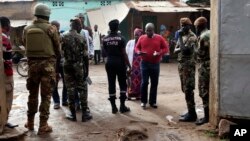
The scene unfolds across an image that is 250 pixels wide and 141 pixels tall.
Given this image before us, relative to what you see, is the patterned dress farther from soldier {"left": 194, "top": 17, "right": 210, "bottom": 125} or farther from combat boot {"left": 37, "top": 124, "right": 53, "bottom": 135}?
combat boot {"left": 37, "top": 124, "right": 53, "bottom": 135}

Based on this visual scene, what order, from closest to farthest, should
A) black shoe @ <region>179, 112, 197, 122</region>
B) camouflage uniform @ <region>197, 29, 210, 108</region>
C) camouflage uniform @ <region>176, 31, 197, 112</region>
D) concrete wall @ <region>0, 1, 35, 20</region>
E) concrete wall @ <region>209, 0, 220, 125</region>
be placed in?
concrete wall @ <region>209, 0, 220, 125</region> < camouflage uniform @ <region>197, 29, 210, 108</region> < camouflage uniform @ <region>176, 31, 197, 112</region> < black shoe @ <region>179, 112, 197, 122</region> < concrete wall @ <region>0, 1, 35, 20</region>

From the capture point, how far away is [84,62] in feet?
26.4

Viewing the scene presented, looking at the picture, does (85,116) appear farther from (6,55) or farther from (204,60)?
(204,60)

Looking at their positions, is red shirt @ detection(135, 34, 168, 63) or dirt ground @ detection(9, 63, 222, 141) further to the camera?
red shirt @ detection(135, 34, 168, 63)

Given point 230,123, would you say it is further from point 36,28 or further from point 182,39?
point 36,28

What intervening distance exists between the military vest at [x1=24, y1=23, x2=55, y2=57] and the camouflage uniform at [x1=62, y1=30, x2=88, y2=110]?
97 cm

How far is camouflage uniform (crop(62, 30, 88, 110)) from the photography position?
789cm

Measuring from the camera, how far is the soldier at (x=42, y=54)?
6.88 metres

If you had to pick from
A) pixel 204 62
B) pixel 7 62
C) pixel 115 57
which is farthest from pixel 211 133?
pixel 7 62

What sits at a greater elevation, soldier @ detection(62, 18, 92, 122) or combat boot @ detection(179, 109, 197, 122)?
soldier @ detection(62, 18, 92, 122)

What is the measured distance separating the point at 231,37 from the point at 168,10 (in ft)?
50.4

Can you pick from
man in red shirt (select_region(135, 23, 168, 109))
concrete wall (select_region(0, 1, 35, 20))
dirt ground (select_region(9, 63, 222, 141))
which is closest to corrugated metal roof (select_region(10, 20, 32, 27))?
concrete wall (select_region(0, 1, 35, 20))

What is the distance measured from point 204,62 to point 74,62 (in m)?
2.40

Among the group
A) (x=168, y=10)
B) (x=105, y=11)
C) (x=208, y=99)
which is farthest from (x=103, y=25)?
(x=208, y=99)
